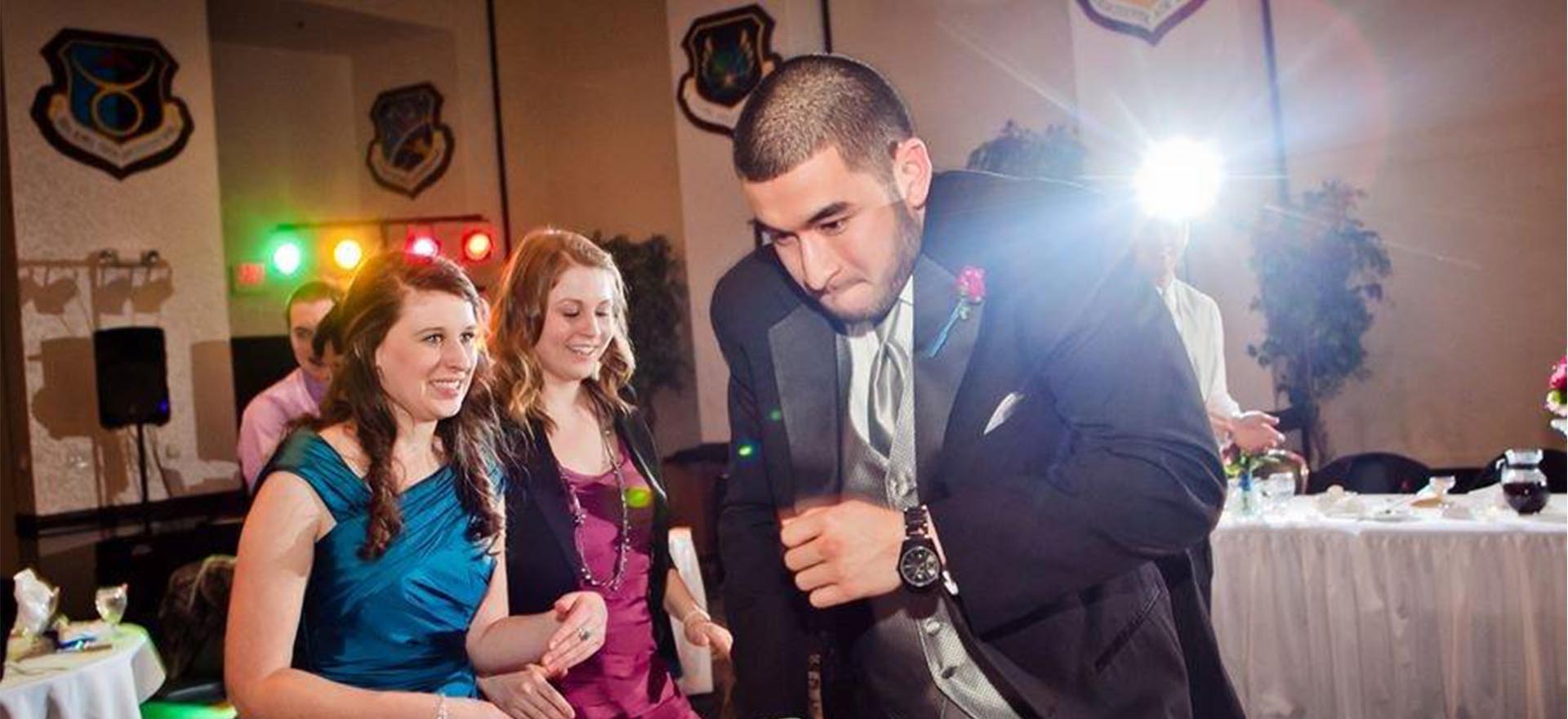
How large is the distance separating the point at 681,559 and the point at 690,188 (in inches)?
191

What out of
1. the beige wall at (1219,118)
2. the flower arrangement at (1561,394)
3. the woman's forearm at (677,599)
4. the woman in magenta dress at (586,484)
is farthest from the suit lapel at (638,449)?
the beige wall at (1219,118)

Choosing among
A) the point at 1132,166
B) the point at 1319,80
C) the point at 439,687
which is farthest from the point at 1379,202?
the point at 439,687

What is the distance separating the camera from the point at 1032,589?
1.29 metres

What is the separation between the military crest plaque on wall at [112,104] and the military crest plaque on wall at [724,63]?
139 inches

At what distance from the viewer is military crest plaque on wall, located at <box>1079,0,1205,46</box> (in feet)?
25.6

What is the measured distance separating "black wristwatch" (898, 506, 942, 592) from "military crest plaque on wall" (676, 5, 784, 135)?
7876 mm

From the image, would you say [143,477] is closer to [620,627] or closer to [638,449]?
[638,449]

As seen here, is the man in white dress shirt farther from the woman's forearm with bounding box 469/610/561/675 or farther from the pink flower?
the pink flower

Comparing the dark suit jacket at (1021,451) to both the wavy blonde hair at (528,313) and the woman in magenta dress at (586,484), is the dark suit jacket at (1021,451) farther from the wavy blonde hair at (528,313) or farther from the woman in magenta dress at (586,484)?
the wavy blonde hair at (528,313)

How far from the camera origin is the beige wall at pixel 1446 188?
7.50 meters

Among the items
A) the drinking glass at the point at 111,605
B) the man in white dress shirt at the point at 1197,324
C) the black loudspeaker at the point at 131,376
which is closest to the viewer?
the drinking glass at the point at 111,605

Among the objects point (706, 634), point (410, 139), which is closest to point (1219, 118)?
point (706, 634)

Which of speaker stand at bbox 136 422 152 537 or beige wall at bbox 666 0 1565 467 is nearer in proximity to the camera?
beige wall at bbox 666 0 1565 467

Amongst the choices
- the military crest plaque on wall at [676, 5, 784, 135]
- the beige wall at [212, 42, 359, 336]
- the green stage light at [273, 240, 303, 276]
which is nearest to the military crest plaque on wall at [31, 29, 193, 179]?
the green stage light at [273, 240, 303, 276]
